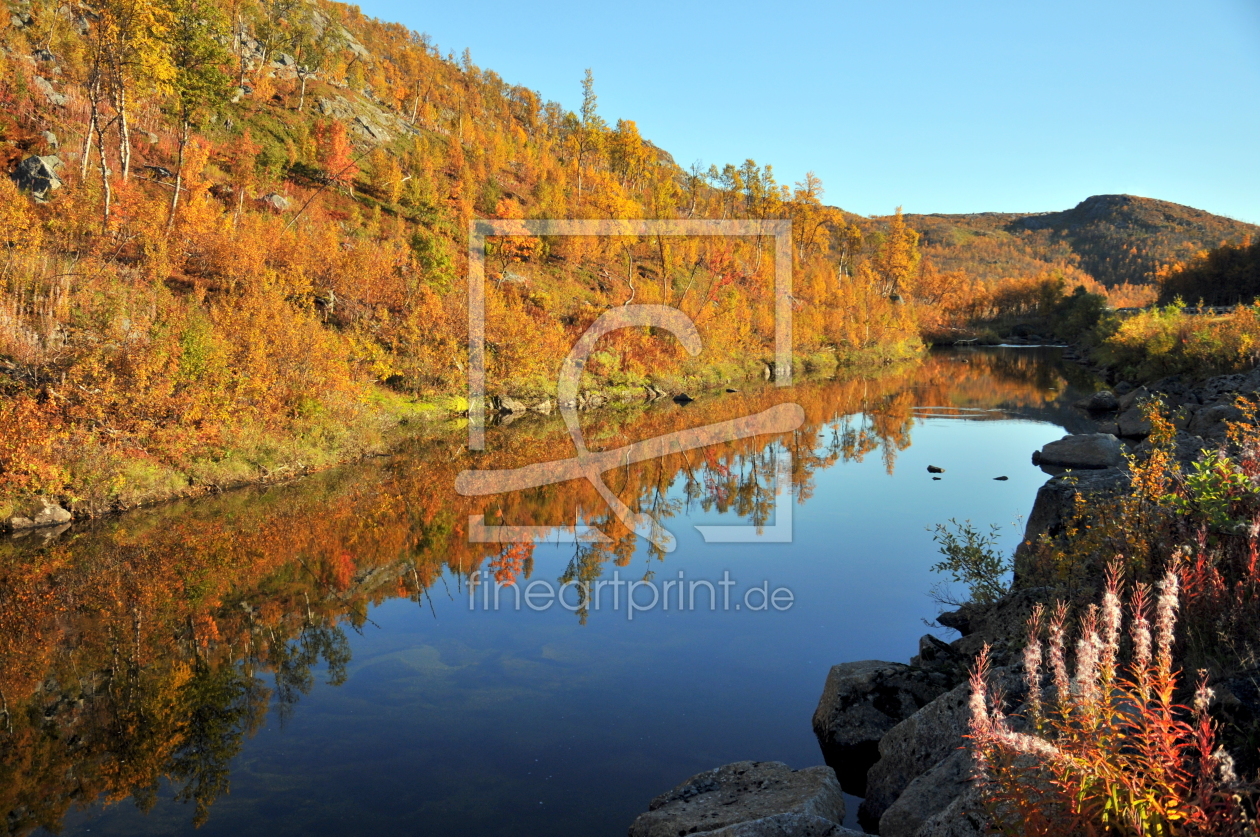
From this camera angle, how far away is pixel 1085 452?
61.6ft

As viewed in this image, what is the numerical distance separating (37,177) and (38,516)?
736 inches

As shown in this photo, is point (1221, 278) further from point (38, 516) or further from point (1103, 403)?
point (38, 516)

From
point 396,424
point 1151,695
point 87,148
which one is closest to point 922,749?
point 1151,695

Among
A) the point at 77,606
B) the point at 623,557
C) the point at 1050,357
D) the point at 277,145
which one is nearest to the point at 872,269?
the point at 1050,357

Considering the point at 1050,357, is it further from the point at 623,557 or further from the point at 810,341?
the point at 623,557

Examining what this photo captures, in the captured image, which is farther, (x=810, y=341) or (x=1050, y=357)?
(x=1050, y=357)

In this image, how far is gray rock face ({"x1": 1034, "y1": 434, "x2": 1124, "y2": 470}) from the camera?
17.7 metres

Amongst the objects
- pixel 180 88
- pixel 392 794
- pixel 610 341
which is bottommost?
pixel 392 794

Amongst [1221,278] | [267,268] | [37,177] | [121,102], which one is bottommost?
[267,268]

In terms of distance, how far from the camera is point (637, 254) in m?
64.0

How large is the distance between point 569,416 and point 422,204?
2568 centimetres

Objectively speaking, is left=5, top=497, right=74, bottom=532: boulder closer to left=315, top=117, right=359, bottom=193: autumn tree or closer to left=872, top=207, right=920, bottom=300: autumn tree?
left=315, top=117, right=359, bottom=193: autumn tree

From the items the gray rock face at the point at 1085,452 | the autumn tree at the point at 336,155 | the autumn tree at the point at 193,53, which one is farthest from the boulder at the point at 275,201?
the gray rock face at the point at 1085,452

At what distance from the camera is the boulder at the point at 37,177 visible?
26.2 meters
